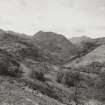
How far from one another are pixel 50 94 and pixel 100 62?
65.4ft

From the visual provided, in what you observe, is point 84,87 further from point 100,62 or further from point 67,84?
point 100,62

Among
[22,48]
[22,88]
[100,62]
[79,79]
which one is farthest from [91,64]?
[22,88]

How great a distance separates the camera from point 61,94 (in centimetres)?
2497

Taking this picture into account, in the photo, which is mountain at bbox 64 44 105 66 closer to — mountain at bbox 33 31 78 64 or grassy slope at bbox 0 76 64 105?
grassy slope at bbox 0 76 64 105

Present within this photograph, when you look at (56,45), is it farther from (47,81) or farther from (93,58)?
(47,81)

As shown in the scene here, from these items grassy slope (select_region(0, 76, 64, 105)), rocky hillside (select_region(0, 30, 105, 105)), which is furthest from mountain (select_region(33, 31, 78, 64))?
grassy slope (select_region(0, 76, 64, 105))

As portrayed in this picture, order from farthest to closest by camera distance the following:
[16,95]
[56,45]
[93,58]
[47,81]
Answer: [56,45] → [93,58] → [47,81] → [16,95]

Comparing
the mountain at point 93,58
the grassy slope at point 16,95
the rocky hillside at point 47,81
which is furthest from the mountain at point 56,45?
the grassy slope at point 16,95

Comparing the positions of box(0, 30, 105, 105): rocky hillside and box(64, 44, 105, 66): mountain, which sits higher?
box(64, 44, 105, 66): mountain

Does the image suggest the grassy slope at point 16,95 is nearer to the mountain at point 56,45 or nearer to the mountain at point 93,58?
the mountain at point 93,58

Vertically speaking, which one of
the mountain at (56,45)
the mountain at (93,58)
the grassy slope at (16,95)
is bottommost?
the grassy slope at (16,95)

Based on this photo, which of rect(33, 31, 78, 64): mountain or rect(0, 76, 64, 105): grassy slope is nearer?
rect(0, 76, 64, 105): grassy slope

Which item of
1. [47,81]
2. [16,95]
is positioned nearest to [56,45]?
[47,81]

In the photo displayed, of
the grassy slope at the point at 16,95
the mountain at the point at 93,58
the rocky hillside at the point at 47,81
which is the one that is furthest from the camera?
the mountain at the point at 93,58
